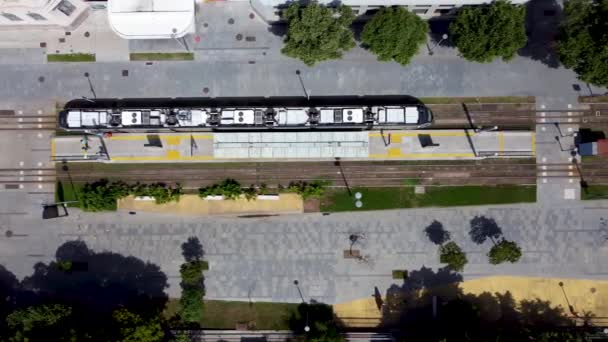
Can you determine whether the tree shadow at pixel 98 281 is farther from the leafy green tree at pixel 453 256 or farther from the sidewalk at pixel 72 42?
the leafy green tree at pixel 453 256

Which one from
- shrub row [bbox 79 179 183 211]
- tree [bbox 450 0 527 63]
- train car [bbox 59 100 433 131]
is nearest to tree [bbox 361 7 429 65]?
tree [bbox 450 0 527 63]

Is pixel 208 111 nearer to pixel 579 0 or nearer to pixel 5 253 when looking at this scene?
pixel 5 253

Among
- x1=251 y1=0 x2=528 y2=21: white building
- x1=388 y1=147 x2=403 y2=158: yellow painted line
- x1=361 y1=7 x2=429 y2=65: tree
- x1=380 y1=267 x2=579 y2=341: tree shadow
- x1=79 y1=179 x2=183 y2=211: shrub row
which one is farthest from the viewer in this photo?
x1=388 y1=147 x2=403 y2=158: yellow painted line

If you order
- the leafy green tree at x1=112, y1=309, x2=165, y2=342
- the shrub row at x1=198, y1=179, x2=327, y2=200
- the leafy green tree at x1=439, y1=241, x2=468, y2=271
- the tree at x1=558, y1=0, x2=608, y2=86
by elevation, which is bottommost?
the leafy green tree at x1=112, y1=309, x2=165, y2=342

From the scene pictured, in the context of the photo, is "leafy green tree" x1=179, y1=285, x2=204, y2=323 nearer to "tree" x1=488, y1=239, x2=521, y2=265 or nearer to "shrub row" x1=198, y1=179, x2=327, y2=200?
"shrub row" x1=198, y1=179, x2=327, y2=200

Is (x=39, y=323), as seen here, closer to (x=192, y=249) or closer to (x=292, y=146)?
(x=192, y=249)

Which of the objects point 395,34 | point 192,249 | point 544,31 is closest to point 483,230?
point 544,31
